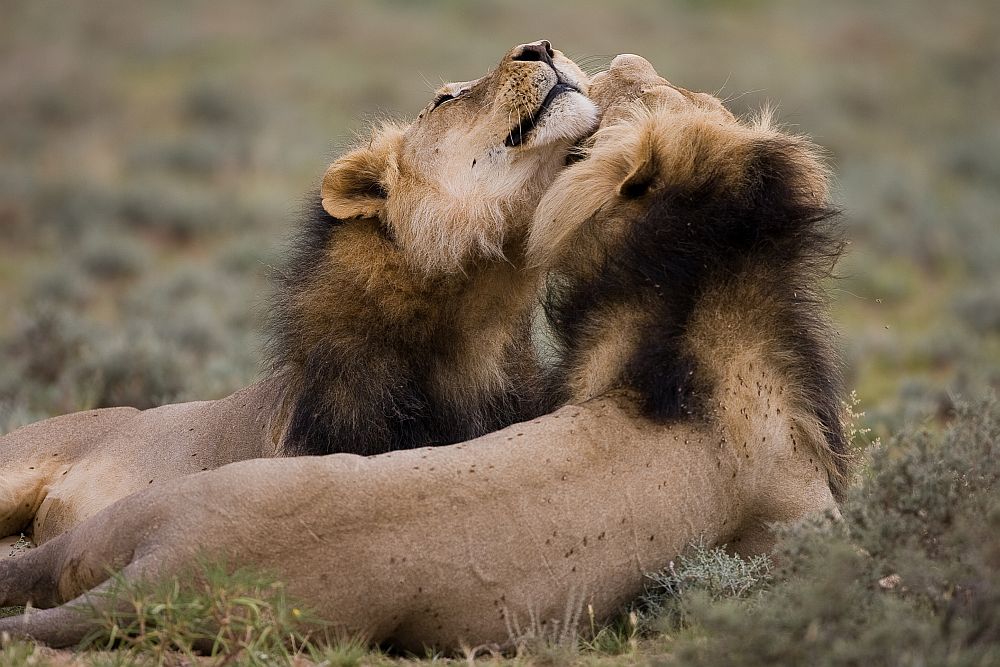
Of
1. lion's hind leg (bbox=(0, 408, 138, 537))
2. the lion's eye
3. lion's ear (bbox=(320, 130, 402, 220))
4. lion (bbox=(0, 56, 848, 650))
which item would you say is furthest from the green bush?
lion's hind leg (bbox=(0, 408, 138, 537))

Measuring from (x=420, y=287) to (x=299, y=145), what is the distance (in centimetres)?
1618

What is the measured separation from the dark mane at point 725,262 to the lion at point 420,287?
25.4 inches

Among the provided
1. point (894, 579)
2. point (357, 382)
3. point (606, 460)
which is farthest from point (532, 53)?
point (894, 579)

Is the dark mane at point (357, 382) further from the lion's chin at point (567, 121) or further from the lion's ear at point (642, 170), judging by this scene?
the lion's ear at point (642, 170)

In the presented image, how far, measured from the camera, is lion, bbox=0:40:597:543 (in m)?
5.13

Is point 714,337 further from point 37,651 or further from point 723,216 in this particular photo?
point 37,651

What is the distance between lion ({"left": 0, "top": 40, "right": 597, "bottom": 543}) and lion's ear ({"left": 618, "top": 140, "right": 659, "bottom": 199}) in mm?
568

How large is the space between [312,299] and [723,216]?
5.78 ft

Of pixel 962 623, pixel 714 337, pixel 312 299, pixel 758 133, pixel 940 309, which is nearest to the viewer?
pixel 962 623

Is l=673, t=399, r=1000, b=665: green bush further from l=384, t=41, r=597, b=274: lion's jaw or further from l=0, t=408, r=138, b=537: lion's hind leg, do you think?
A: l=0, t=408, r=138, b=537: lion's hind leg

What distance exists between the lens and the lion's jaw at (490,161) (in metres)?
5.33

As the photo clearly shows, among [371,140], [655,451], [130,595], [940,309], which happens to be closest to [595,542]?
[655,451]

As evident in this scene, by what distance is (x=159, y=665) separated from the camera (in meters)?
3.71

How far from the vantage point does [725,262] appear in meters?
4.67
